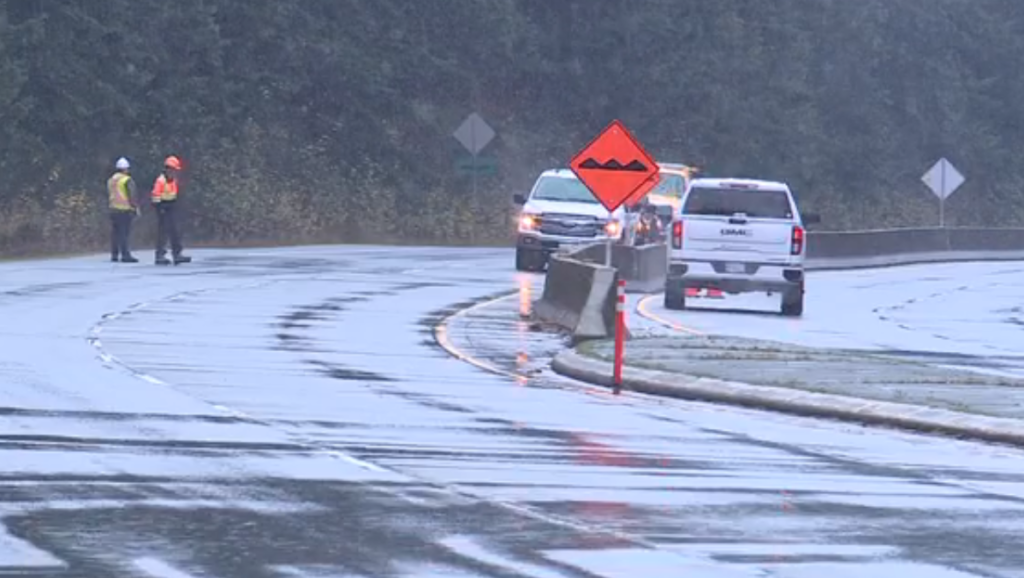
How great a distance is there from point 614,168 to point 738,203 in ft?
32.9

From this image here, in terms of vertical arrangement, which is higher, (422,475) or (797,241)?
(797,241)

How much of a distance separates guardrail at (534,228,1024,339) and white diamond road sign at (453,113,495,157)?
11677mm

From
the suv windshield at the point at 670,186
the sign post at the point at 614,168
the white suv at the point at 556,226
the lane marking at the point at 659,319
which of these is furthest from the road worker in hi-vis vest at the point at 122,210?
the sign post at the point at 614,168

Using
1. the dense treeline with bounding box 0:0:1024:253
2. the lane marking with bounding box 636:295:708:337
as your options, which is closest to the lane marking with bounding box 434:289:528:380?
the lane marking with bounding box 636:295:708:337

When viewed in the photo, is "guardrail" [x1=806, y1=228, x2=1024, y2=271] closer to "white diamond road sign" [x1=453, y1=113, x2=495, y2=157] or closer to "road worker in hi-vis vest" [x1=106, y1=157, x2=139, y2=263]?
"white diamond road sign" [x1=453, y1=113, x2=495, y2=157]

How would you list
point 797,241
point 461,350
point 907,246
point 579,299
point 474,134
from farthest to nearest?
point 474,134 → point 907,246 → point 797,241 → point 579,299 → point 461,350

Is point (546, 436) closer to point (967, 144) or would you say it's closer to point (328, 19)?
point (328, 19)

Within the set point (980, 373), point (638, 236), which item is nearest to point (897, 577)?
point (980, 373)

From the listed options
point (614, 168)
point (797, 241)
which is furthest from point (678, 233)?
point (614, 168)

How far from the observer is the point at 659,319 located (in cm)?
3198

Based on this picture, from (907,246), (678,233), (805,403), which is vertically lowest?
(907,246)

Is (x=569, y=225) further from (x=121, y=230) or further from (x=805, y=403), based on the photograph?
(x=805, y=403)

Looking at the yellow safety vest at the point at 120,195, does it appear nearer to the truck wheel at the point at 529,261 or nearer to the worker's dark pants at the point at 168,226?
the worker's dark pants at the point at 168,226

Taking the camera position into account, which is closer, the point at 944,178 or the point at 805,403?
the point at 805,403
